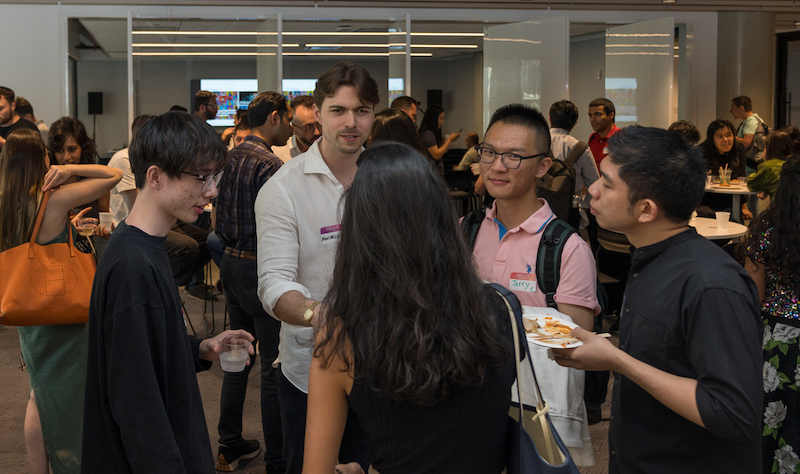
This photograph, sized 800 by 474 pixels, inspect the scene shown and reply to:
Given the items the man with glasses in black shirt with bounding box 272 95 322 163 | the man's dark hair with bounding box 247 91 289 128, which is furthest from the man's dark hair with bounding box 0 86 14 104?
the man's dark hair with bounding box 247 91 289 128

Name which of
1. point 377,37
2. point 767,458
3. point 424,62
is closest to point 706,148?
point 377,37

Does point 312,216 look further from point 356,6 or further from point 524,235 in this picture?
point 356,6

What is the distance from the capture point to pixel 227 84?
1669 centimetres

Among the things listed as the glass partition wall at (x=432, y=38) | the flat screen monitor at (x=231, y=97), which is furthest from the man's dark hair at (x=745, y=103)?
the flat screen monitor at (x=231, y=97)

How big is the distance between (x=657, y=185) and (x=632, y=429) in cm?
54

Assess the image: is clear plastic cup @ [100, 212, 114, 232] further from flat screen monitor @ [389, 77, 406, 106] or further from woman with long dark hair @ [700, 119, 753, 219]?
woman with long dark hair @ [700, 119, 753, 219]

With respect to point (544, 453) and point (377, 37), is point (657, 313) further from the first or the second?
point (377, 37)

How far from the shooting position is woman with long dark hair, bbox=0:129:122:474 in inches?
102

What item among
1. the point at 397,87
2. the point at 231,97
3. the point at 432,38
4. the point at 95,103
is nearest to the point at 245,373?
the point at 397,87

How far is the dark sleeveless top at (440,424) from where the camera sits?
123 centimetres

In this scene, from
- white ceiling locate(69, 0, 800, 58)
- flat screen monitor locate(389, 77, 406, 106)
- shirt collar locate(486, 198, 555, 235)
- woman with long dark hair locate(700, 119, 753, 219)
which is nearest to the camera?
shirt collar locate(486, 198, 555, 235)

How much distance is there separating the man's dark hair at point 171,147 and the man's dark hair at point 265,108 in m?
2.05

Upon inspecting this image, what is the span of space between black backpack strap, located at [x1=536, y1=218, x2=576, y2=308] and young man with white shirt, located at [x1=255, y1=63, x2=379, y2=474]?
60 cm

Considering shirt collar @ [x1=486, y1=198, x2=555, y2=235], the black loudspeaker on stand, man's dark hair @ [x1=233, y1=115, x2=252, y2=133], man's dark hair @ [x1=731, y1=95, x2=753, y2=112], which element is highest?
the black loudspeaker on stand
